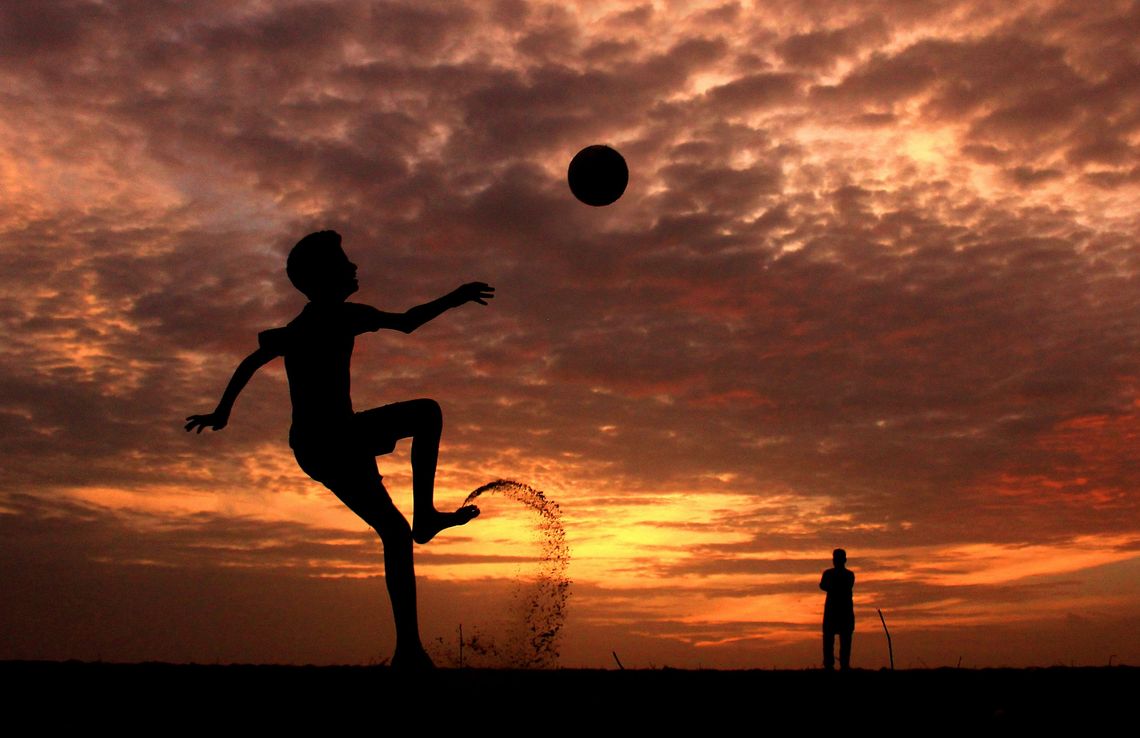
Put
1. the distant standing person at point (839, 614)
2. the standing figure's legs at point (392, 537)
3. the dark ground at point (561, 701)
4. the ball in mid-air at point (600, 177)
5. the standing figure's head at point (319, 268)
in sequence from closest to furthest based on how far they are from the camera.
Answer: the dark ground at point (561, 701)
the standing figure's legs at point (392, 537)
the standing figure's head at point (319, 268)
the ball in mid-air at point (600, 177)
the distant standing person at point (839, 614)

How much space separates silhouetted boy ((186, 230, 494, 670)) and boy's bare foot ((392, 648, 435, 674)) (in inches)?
1.6

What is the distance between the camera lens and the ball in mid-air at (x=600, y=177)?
13.0 meters

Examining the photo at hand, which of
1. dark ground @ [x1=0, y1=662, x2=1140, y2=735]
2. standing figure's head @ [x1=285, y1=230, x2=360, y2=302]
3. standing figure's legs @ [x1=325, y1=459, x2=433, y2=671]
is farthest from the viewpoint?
standing figure's head @ [x1=285, y1=230, x2=360, y2=302]

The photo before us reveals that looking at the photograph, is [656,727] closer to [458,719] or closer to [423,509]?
[458,719]

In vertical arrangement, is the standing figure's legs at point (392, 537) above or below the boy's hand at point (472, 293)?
below

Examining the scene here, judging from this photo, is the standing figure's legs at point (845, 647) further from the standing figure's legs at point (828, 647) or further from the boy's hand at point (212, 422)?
the boy's hand at point (212, 422)

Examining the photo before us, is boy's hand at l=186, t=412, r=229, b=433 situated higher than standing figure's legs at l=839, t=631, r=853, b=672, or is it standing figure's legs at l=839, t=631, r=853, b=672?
boy's hand at l=186, t=412, r=229, b=433

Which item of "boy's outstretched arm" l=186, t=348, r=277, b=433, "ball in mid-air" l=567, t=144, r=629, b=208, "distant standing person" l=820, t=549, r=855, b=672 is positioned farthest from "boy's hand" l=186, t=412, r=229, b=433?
"distant standing person" l=820, t=549, r=855, b=672

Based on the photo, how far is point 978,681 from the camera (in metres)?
8.30

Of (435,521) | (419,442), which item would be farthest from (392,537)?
(419,442)

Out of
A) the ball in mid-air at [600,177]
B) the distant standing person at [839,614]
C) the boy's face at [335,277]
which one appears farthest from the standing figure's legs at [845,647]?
the boy's face at [335,277]

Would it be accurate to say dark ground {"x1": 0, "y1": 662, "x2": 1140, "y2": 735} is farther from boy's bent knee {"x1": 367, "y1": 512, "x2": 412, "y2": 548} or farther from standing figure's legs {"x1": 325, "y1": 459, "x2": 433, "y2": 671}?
boy's bent knee {"x1": 367, "y1": 512, "x2": 412, "y2": 548}

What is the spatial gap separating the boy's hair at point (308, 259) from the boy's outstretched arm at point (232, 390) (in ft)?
2.11

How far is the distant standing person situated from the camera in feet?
59.7
